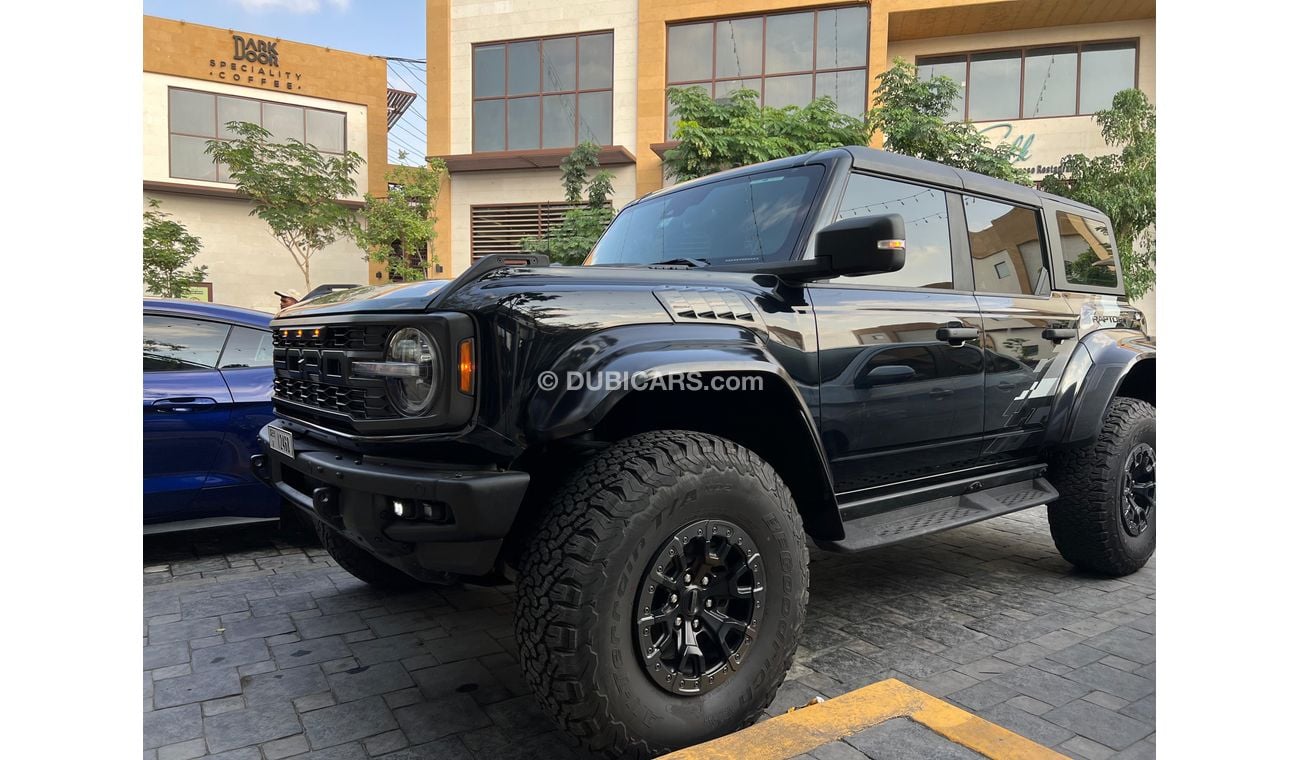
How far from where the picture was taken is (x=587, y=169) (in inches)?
813

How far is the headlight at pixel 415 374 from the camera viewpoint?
229 centimetres

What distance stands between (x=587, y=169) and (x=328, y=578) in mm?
17655

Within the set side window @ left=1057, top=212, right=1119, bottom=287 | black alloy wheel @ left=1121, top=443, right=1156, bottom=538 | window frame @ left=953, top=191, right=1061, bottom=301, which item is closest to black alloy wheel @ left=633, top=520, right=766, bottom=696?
window frame @ left=953, top=191, right=1061, bottom=301

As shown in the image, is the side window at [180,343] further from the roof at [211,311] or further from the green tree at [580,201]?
the green tree at [580,201]

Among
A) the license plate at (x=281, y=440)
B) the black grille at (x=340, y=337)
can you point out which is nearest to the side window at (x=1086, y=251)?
the black grille at (x=340, y=337)

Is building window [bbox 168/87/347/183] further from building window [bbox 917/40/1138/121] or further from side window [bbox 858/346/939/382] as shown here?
side window [bbox 858/346/939/382]

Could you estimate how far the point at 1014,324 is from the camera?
3777mm

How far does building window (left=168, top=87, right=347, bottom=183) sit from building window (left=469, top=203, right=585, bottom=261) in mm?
6864

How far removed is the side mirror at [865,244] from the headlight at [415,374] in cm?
136

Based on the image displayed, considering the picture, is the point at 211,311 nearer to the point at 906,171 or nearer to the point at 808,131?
the point at 906,171

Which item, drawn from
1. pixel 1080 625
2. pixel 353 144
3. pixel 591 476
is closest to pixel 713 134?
pixel 1080 625

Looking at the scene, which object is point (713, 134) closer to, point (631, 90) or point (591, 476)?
point (631, 90)

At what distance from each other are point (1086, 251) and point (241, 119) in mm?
26492

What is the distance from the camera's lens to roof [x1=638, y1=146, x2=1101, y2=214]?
334 centimetres
